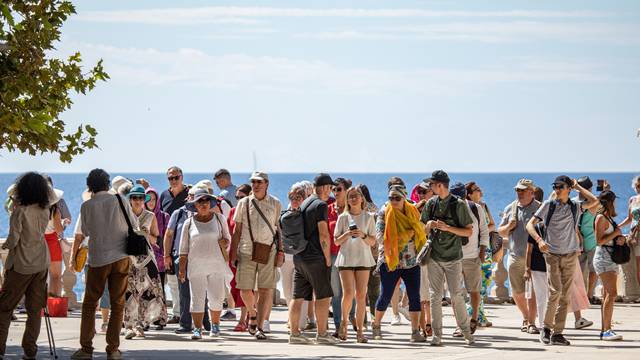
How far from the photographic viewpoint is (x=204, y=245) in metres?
17.4

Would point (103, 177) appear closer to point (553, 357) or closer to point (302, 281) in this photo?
point (302, 281)

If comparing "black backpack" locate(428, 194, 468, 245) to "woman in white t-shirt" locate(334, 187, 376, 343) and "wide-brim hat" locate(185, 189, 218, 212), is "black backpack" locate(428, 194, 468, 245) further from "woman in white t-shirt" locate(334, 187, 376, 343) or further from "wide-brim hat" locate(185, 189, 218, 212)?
"wide-brim hat" locate(185, 189, 218, 212)

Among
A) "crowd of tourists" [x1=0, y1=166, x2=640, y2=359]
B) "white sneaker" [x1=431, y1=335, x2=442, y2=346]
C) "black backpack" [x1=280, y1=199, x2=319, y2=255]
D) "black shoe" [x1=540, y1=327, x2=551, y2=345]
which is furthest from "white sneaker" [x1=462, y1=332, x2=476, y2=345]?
"black backpack" [x1=280, y1=199, x2=319, y2=255]

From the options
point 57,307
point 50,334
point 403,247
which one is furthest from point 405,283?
point 57,307

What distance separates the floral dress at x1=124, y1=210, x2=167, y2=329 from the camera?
57.7 ft

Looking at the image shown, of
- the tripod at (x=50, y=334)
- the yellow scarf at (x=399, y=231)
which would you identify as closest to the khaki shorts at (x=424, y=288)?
the yellow scarf at (x=399, y=231)

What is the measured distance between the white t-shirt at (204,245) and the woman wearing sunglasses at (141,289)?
1.49 feet

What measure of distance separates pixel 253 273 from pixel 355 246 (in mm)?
1532

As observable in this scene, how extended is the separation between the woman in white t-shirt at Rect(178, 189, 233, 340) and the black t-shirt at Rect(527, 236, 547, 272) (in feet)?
12.0

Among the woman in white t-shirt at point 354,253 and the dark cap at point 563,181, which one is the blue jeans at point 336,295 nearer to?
the woman in white t-shirt at point 354,253

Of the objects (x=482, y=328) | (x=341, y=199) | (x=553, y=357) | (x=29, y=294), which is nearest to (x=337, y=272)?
(x=341, y=199)

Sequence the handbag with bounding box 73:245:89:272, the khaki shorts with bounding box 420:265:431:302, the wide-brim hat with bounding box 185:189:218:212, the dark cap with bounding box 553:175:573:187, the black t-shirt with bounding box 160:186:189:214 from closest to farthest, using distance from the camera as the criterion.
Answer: the handbag with bounding box 73:245:89:272 < the dark cap with bounding box 553:175:573:187 < the wide-brim hat with bounding box 185:189:218:212 < the khaki shorts with bounding box 420:265:431:302 < the black t-shirt with bounding box 160:186:189:214

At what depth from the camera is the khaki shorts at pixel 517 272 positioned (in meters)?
18.4

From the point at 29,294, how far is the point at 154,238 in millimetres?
4088
